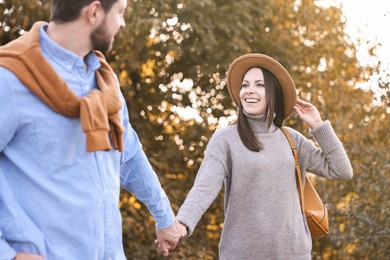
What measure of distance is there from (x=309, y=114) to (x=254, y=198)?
749 millimetres

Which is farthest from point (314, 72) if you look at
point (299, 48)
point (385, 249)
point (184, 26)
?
point (385, 249)

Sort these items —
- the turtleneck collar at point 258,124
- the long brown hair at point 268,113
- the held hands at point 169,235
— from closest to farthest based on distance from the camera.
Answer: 1. the held hands at point 169,235
2. the long brown hair at point 268,113
3. the turtleneck collar at point 258,124

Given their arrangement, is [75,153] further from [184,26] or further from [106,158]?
[184,26]

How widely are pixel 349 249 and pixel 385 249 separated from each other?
0.96 meters

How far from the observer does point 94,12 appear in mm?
2725

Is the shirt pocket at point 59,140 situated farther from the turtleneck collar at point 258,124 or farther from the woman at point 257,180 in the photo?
the turtleneck collar at point 258,124

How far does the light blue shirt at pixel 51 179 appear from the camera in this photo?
2.60 meters

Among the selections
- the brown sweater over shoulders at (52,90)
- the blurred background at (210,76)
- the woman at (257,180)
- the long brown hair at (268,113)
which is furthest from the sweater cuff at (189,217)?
the blurred background at (210,76)

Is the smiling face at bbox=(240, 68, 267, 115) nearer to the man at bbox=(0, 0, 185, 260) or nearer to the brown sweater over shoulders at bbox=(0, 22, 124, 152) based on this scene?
the man at bbox=(0, 0, 185, 260)

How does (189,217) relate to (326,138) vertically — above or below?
below

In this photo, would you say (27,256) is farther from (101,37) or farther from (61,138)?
(101,37)

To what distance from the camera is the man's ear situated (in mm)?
2717

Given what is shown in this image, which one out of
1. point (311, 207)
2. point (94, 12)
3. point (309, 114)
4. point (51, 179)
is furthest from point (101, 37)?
point (309, 114)

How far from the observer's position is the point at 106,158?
2.81m
